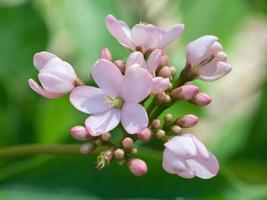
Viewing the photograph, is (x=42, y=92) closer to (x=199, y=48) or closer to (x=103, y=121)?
(x=103, y=121)

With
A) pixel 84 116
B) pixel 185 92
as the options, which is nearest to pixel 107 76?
pixel 185 92

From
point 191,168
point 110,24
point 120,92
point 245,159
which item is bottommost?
point 245,159

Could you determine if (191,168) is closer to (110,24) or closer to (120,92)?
(120,92)

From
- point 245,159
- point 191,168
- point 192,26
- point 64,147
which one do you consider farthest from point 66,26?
point 191,168

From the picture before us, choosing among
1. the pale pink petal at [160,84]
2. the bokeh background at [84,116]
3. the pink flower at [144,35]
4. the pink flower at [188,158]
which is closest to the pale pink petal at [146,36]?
the pink flower at [144,35]

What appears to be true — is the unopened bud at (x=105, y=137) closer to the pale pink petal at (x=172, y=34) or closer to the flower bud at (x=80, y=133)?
the flower bud at (x=80, y=133)

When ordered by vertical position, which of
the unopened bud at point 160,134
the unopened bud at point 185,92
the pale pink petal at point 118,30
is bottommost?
the unopened bud at point 160,134
